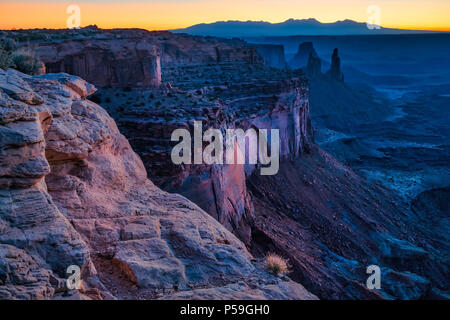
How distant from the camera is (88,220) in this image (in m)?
8.16

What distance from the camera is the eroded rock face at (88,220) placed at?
6.33 metres

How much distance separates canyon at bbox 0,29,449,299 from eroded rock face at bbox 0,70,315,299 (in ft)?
0.09

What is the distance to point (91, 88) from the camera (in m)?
11.8

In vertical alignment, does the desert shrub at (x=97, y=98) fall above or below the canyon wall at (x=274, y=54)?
below

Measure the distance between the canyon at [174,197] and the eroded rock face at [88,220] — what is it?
27 mm

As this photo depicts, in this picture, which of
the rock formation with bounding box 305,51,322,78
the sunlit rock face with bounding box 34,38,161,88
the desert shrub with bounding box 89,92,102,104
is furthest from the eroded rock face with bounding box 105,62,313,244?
the rock formation with bounding box 305,51,322,78

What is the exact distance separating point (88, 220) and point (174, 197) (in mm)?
2857

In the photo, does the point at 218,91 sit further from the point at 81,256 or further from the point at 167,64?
the point at 81,256

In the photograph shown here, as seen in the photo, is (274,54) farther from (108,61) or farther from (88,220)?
(88,220)

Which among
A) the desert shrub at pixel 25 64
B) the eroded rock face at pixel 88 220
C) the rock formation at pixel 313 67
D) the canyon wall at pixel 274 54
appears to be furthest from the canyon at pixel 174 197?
the canyon wall at pixel 274 54

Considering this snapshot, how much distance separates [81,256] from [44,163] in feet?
5.37

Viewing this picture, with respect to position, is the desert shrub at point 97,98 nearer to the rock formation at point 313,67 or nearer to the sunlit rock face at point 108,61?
the sunlit rock face at point 108,61

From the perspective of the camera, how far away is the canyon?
6773 millimetres

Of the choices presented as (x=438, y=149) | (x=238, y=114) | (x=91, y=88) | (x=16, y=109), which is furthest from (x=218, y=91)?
(x=438, y=149)
